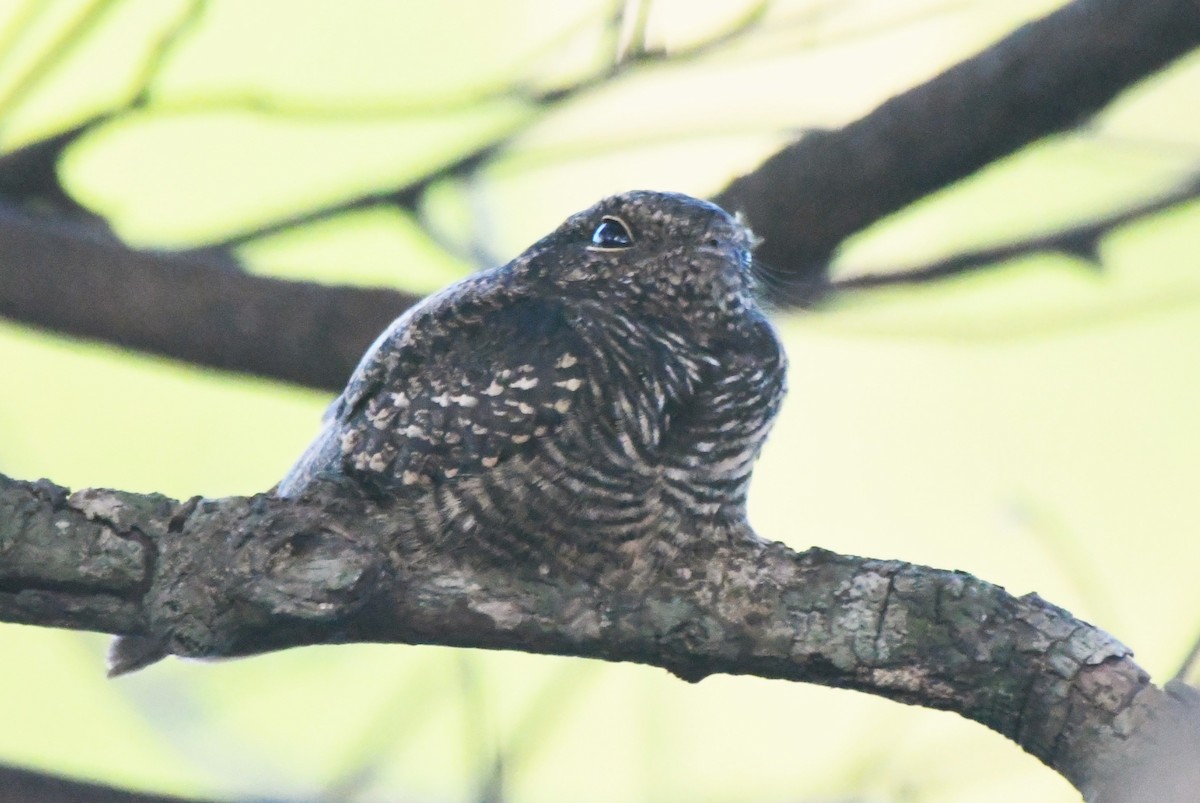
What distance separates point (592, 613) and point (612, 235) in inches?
29.8

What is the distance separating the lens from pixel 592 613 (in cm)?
208

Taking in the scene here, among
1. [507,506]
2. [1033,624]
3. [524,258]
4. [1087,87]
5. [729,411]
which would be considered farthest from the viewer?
[1087,87]

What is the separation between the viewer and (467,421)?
2.25m

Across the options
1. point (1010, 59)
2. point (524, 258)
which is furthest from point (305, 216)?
point (1010, 59)

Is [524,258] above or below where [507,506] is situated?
above

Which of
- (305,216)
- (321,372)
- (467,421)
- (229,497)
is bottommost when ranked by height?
(229,497)

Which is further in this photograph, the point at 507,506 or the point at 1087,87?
the point at 1087,87

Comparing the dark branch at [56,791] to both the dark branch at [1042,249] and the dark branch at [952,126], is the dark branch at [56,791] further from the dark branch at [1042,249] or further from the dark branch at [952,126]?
the dark branch at [1042,249]

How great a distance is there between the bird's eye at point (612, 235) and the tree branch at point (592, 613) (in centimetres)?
66

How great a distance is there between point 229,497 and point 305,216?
139 centimetres

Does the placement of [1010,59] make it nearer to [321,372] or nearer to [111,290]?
[321,372]

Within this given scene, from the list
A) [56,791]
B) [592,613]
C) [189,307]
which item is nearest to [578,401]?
[592,613]

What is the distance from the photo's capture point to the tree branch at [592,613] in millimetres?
1860

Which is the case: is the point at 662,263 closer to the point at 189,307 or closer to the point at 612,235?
the point at 612,235
